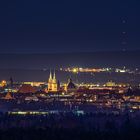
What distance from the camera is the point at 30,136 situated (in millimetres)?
48469

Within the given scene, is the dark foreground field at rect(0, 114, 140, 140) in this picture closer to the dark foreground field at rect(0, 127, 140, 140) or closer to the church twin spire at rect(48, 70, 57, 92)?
the dark foreground field at rect(0, 127, 140, 140)

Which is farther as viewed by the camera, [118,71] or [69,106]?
[118,71]

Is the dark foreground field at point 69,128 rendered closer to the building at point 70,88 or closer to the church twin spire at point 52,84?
the building at point 70,88

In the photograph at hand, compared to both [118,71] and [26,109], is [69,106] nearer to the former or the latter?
[26,109]

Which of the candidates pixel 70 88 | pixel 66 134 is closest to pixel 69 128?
pixel 66 134

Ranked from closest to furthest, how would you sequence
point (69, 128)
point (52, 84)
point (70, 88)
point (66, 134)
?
1. point (66, 134)
2. point (69, 128)
3. point (70, 88)
4. point (52, 84)

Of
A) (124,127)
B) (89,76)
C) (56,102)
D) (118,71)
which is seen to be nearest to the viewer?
(124,127)

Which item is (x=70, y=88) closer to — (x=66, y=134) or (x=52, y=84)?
(x=52, y=84)

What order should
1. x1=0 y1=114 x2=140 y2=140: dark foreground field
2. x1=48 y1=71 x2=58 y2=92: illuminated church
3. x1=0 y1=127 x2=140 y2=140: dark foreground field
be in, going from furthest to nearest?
x1=48 y1=71 x2=58 y2=92: illuminated church < x1=0 y1=114 x2=140 y2=140: dark foreground field < x1=0 y1=127 x2=140 y2=140: dark foreground field

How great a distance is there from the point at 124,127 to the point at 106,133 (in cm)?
371

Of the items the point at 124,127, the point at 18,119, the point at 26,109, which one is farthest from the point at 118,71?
the point at 124,127

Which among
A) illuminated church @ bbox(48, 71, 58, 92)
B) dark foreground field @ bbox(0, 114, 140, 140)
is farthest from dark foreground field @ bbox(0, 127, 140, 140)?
→ illuminated church @ bbox(48, 71, 58, 92)

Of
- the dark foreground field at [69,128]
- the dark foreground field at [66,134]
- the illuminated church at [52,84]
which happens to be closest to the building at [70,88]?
the illuminated church at [52,84]

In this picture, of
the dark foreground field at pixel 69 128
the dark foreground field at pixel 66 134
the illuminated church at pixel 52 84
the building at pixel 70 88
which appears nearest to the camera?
the dark foreground field at pixel 66 134
